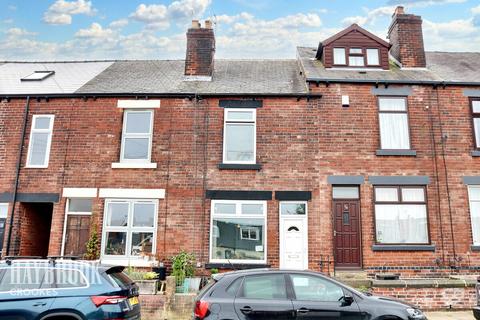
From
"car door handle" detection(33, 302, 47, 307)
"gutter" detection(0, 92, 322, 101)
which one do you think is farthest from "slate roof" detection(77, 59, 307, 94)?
"car door handle" detection(33, 302, 47, 307)

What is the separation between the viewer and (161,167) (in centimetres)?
1204

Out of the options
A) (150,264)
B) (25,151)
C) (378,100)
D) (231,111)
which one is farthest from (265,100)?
(25,151)

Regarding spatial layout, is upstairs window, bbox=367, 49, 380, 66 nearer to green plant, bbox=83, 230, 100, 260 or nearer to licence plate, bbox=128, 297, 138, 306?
green plant, bbox=83, 230, 100, 260

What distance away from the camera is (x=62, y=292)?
589 centimetres

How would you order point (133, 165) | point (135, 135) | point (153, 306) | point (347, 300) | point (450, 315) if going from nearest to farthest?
point (347, 300) → point (153, 306) → point (450, 315) → point (133, 165) → point (135, 135)

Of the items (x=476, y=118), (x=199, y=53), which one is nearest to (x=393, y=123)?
(x=476, y=118)

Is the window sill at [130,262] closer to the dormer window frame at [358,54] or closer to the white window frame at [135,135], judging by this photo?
the white window frame at [135,135]

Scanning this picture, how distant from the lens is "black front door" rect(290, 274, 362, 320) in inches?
226

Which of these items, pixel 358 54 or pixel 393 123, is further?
pixel 358 54

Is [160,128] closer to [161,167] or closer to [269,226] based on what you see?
[161,167]

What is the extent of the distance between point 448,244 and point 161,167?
947cm

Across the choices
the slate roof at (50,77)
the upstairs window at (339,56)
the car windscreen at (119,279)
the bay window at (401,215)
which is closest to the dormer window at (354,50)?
the upstairs window at (339,56)

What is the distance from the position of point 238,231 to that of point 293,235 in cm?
175

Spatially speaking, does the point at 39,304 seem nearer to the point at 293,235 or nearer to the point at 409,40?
the point at 293,235
